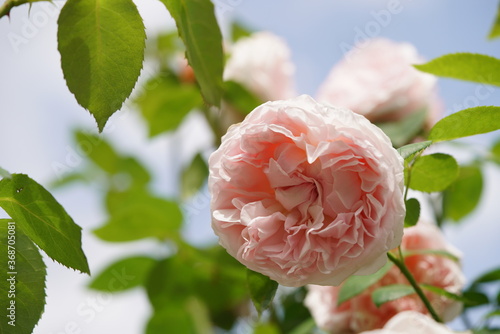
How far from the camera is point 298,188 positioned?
461 mm

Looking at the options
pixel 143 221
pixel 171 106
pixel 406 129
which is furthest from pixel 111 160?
pixel 406 129

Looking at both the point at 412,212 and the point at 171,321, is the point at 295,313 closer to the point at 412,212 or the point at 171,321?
the point at 171,321

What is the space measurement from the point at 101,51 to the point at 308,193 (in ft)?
0.67

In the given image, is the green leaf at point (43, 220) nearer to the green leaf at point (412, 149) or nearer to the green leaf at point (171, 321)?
the green leaf at point (412, 149)

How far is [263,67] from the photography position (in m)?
1.22

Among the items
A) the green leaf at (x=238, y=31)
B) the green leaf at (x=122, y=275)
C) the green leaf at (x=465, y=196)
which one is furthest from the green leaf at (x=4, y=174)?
the green leaf at (x=238, y=31)

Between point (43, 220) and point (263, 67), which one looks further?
point (263, 67)

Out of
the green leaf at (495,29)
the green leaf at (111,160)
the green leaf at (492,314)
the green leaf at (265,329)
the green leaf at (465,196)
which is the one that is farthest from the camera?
the green leaf at (111,160)

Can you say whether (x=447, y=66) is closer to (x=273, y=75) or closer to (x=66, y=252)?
(x=66, y=252)

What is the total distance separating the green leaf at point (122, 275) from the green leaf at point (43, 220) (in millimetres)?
651

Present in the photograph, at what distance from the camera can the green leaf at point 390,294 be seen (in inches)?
23.7

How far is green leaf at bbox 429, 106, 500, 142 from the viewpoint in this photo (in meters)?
0.50

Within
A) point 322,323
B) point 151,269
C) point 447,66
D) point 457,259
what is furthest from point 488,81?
point 151,269

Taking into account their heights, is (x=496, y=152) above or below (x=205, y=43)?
below
